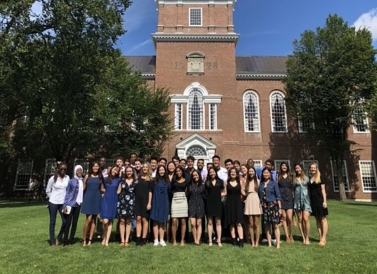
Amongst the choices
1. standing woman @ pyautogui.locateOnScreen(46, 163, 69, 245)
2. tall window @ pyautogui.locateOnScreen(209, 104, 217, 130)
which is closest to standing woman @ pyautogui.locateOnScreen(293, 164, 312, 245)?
standing woman @ pyautogui.locateOnScreen(46, 163, 69, 245)

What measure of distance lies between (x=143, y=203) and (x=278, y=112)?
23.9 metres

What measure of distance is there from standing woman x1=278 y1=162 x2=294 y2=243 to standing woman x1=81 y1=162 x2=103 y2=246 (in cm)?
448

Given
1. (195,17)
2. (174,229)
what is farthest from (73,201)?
(195,17)

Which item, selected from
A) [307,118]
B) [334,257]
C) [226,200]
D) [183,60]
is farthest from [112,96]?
[334,257]

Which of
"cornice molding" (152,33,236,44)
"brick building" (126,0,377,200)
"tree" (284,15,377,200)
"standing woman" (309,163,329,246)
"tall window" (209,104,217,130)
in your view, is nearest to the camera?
"standing woman" (309,163,329,246)

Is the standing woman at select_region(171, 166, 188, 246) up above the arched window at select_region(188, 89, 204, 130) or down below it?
below

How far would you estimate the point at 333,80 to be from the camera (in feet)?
78.7

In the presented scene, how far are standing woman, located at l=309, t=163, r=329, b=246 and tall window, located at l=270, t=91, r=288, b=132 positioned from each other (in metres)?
21.0

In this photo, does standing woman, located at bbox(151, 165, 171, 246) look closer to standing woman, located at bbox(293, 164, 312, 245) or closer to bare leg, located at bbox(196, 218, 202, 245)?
bare leg, located at bbox(196, 218, 202, 245)

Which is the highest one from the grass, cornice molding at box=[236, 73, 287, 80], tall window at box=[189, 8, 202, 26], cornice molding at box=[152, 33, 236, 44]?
tall window at box=[189, 8, 202, 26]

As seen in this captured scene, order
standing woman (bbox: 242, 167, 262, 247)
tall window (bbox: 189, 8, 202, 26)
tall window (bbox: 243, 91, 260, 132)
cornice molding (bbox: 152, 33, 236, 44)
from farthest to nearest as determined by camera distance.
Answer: tall window (bbox: 189, 8, 202, 26) → tall window (bbox: 243, 91, 260, 132) → cornice molding (bbox: 152, 33, 236, 44) → standing woman (bbox: 242, 167, 262, 247)

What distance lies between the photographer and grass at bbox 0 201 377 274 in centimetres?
Result: 562

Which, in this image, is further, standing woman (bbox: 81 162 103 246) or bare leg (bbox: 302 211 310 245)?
bare leg (bbox: 302 211 310 245)

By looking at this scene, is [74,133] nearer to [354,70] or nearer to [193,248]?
[193,248]
